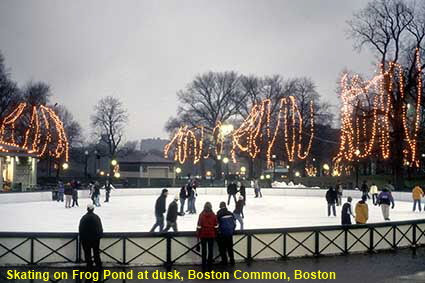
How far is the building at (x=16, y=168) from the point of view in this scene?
48006 mm

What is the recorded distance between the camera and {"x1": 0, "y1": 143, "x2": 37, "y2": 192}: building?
158ft

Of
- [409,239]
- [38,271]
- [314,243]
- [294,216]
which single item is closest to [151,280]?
[38,271]

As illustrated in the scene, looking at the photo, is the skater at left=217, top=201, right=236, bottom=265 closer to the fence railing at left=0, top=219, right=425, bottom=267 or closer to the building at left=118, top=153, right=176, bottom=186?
the fence railing at left=0, top=219, right=425, bottom=267

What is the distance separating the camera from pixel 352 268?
12.5 meters

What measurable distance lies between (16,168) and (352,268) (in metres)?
47.4

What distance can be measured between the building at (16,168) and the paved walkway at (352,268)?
3746 cm

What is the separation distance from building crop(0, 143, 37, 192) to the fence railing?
35.6 meters

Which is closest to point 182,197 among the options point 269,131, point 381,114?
point 381,114

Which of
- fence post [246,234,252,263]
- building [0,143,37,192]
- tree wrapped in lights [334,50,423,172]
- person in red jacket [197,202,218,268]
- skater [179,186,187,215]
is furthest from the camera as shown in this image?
building [0,143,37,192]

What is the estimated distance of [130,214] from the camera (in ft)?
88.6

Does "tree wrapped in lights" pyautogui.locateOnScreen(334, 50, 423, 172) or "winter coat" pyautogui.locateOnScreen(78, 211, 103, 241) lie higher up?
"tree wrapped in lights" pyautogui.locateOnScreen(334, 50, 423, 172)

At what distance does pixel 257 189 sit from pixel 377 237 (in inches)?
1164

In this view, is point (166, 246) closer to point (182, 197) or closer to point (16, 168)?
point (182, 197)

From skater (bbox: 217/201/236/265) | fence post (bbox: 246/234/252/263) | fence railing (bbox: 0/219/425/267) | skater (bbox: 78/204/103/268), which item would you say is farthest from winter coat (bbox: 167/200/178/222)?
skater (bbox: 78/204/103/268)
